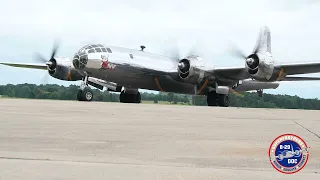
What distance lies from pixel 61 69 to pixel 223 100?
11984 mm

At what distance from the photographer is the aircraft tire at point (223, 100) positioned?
1201 inches

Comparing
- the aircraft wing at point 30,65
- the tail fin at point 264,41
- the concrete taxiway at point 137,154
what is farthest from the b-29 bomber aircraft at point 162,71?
the concrete taxiway at point 137,154

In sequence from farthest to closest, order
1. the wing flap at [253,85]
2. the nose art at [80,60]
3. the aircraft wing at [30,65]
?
the aircraft wing at [30,65]
the wing flap at [253,85]
the nose art at [80,60]

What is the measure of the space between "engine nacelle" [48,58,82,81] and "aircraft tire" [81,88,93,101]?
15.9 feet

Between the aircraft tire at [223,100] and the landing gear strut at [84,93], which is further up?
the aircraft tire at [223,100]

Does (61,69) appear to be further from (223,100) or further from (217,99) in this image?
(223,100)

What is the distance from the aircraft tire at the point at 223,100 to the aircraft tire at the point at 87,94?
9383 mm

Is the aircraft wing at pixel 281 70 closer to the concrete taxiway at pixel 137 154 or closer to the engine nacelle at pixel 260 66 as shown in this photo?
the engine nacelle at pixel 260 66

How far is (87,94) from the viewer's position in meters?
27.1

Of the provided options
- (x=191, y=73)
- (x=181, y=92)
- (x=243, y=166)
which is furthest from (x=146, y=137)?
(x=181, y=92)

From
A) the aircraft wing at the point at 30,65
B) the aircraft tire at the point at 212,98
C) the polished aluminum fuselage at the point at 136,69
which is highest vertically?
the polished aluminum fuselage at the point at 136,69

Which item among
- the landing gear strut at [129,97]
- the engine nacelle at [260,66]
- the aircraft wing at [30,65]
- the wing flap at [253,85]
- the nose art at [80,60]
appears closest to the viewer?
the engine nacelle at [260,66]

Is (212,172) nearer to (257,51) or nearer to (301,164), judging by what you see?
(301,164)

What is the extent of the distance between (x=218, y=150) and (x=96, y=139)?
2.05 meters
